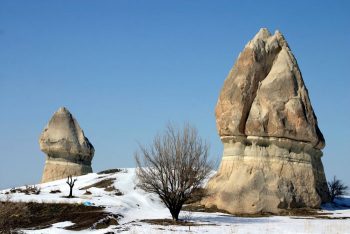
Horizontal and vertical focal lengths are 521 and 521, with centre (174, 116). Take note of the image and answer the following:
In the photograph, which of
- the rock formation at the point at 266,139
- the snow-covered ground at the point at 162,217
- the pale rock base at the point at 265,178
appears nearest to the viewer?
the snow-covered ground at the point at 162,217

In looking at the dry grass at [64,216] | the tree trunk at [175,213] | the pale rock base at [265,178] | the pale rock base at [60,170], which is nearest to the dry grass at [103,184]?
the pale rock base at [60,170]

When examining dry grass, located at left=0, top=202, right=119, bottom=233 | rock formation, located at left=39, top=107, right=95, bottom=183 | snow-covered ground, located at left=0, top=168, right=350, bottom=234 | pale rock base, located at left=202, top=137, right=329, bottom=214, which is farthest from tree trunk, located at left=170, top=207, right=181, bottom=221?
rock formation, located at left=39, top=107, right=95, bottom=183

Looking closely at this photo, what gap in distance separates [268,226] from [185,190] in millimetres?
4611

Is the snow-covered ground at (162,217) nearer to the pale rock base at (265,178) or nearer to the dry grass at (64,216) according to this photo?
the dry grass at (64,216)

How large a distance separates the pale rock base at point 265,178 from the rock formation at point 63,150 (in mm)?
24922

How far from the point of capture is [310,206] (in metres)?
33.4

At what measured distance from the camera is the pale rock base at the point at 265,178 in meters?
32.5

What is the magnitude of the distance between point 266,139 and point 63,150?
28.6 m

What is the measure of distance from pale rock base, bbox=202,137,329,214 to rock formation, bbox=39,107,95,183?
24.9 m

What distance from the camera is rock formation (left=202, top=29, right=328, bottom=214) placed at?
32.9 metres

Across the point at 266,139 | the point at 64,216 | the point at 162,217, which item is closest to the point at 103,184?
the point at 266,139

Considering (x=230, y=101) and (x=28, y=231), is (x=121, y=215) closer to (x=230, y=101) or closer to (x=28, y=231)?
(x=28, y=231)

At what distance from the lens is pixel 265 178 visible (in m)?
33.3

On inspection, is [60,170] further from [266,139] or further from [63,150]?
[266,139]
